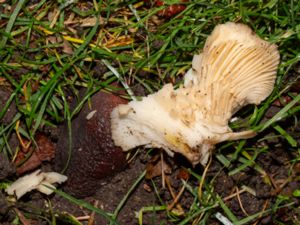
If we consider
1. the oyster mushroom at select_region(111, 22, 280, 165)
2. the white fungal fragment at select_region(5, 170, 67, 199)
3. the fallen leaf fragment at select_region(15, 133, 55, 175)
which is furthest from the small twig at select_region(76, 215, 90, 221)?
the oyster mushroom at select_region(111, 22, 280, 165)

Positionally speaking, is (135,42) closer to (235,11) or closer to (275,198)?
(235,11)

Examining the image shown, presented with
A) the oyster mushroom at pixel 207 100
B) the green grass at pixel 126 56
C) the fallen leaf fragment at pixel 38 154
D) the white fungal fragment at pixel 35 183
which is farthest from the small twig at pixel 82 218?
the oyster mushroom at pixel 207 100

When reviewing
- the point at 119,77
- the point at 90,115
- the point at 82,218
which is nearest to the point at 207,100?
the point at 119,77

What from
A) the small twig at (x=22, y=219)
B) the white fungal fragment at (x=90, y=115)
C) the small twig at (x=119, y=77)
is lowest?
the small twig at (x=22, y=219)

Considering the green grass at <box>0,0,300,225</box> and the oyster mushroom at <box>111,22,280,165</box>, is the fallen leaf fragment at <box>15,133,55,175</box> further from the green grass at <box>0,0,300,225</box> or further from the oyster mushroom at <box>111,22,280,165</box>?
the oyster mushroom at <box>111,22,280,165</box>

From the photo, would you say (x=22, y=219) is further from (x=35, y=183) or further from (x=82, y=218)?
(x=82, y=218)

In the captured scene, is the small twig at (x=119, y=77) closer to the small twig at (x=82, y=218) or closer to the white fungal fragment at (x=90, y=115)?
the white fungal fragment at (x=90, y=115)

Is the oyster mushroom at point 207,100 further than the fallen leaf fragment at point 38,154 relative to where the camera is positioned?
No

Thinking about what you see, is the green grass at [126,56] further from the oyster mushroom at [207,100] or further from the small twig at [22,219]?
the small twig at [22,219]

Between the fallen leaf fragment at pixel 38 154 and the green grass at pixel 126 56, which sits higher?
the green grass at pixel 126 56
